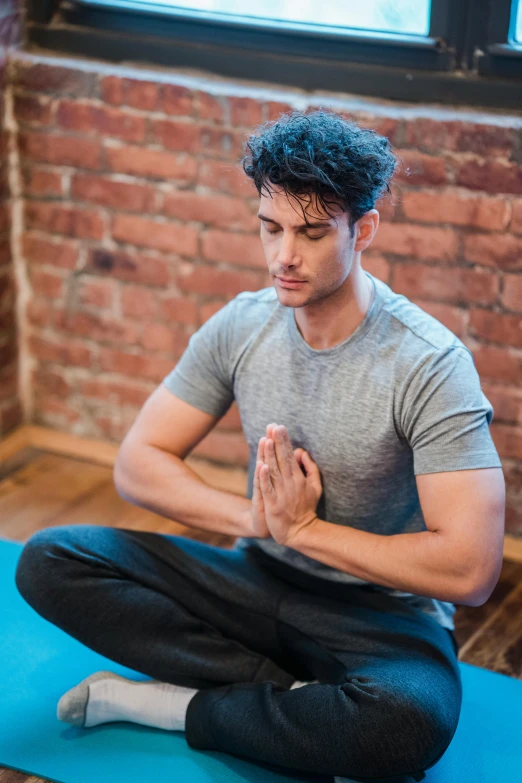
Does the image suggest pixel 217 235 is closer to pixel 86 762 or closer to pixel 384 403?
pixel 384 403

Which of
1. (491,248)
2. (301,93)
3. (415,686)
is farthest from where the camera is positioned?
(301,93)

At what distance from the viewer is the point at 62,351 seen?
2.52m

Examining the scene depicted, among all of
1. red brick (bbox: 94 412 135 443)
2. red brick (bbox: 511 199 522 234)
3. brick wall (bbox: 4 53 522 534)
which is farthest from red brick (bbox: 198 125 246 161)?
red brick (bbox: 94 412 135 443)

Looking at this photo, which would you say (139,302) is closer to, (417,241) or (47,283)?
(47,283)

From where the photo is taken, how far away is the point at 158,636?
5.34 feet

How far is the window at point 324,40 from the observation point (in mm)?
1991

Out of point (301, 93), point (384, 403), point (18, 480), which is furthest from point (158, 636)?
point (301, 93)

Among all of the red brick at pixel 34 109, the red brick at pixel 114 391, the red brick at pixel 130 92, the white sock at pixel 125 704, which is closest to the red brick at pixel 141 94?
the red brick at pixel 130 92

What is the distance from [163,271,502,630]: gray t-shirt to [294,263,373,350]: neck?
0.05ft

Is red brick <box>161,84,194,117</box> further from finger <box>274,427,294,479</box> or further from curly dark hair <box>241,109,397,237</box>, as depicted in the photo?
finger <box>274,427,294,479</box>

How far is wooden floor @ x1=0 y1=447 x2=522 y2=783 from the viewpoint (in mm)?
1901

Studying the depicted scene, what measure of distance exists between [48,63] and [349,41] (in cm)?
71

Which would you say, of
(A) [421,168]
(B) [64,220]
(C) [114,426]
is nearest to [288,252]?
(A) [421,168]

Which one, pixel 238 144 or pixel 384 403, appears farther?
pixel 238 144
